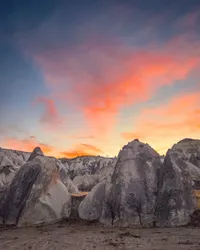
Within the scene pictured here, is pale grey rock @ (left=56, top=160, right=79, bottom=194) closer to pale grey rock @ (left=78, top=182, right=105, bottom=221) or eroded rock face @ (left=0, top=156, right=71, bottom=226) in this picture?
eroded rock face @ (left=0, top=156, right=71, bottom=226)

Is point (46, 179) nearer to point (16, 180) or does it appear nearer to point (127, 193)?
point (16, 180)

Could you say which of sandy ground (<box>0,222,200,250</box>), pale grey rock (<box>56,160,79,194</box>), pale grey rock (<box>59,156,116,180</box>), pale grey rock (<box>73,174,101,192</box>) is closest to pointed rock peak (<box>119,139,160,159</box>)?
sandy ground (<box>0,222,200,250</box>)

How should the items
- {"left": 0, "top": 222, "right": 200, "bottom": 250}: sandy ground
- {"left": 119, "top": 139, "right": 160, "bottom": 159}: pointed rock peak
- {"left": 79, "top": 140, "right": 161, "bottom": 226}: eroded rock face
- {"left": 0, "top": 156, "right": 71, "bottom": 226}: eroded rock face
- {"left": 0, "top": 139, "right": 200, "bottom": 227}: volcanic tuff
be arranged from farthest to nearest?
1. {"left": 119, "top": 139, "right": 160, "bottom": 159}: pointed rock peak
2. {"left": 0, "top": 156, "right": 71, "bottom": 226}: eroded rock face
3. {"left": 79, "top": 140, "right": 161, "bottom": 226}: eroded rock face
4. {"left": 0, "top": 139, "right": 200, "bottom": 227}: volcanic tuff
5. {"left": 0, "top": 222, "right": 200, "bottom": 250}: sandy ground

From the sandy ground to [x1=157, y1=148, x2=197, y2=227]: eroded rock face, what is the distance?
1767 mm

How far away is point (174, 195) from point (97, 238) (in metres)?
7.61

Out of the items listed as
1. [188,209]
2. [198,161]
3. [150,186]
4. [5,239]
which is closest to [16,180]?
[5,239]

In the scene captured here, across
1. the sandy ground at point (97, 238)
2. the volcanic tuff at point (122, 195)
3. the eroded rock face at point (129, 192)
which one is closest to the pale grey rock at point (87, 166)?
the volcanic tuff at point (122, 195)

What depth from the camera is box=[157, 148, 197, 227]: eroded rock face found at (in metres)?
21.2

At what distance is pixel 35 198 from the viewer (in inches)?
995

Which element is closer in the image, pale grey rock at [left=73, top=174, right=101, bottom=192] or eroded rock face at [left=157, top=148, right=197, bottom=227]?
eroded rock face at [left=157, top=148, right=197, bottom=227]

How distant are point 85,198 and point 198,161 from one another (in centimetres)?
4970

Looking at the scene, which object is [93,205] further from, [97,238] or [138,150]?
[97,238]

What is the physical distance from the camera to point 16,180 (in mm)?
27750

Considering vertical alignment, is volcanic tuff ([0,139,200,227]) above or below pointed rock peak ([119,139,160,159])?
below
